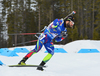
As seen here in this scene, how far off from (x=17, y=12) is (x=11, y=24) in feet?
10.1

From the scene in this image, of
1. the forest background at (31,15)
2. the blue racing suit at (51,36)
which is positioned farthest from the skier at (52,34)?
the forest background at (31,15)

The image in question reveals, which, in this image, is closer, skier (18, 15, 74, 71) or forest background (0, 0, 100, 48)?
skier (18, 15, 74, 71)

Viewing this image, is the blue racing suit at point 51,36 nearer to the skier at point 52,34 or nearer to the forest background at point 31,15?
the skier at point 52,34

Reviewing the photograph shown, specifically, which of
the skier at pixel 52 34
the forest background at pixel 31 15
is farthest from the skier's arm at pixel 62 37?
the forest background at pixel 31 15

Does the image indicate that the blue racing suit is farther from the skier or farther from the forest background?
the forest background

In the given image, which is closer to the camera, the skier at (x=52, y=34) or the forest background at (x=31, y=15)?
the skier at (x=52, y=34)

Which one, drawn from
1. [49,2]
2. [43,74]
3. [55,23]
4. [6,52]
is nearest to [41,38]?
[55,23]

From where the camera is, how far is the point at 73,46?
12.6 m

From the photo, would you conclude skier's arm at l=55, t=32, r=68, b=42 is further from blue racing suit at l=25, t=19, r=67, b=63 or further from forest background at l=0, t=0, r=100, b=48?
forest background at l=0, t=0, r=100, b=48

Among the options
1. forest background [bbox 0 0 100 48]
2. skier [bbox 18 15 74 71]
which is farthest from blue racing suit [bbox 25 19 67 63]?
forest background [bbox 0 0 100 48]

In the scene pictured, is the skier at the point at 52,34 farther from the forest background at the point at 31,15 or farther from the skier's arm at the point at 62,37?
the forest background at the point at 31,15

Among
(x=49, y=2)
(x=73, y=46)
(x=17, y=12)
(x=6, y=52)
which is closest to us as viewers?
(x=6, y=52)

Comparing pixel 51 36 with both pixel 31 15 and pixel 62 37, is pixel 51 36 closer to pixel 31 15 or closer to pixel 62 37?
pixel 62 37

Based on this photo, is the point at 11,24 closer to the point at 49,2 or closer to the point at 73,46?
the point at 49,2
